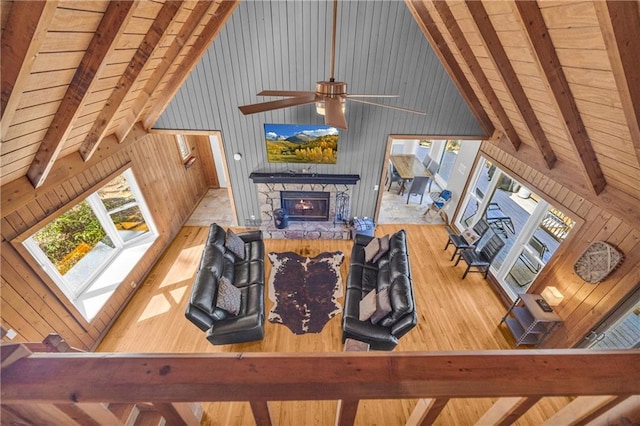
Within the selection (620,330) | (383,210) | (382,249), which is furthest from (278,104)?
(620,330)

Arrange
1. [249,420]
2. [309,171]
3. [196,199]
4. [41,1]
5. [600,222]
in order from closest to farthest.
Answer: [41,1], [249,420], [600,222], [309,171], [196,199]

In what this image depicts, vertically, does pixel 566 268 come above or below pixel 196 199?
above

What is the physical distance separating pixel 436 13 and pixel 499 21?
0.94 m

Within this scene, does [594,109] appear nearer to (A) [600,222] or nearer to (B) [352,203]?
(A) [600,222]

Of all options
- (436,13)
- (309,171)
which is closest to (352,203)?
(309,171)

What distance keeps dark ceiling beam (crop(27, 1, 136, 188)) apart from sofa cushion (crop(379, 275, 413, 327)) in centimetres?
392

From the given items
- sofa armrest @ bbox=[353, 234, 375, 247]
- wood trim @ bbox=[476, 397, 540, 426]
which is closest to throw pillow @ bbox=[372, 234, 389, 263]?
sofa armrest @ bbox=[353, 234, 375, 247]

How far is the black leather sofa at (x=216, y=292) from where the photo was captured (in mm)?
3369

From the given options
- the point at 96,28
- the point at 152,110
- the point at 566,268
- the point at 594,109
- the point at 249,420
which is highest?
the point at 96,28

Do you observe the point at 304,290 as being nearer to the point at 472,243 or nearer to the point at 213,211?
the point at 472,243

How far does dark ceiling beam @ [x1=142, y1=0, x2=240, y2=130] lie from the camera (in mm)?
3670

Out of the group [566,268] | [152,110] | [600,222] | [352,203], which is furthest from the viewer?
[352,203]

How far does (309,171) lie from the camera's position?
5.43 metres

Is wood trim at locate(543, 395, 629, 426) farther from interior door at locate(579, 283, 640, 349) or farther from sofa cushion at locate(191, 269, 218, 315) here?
sofa cushion at locate(191, 269, 218, 315)
